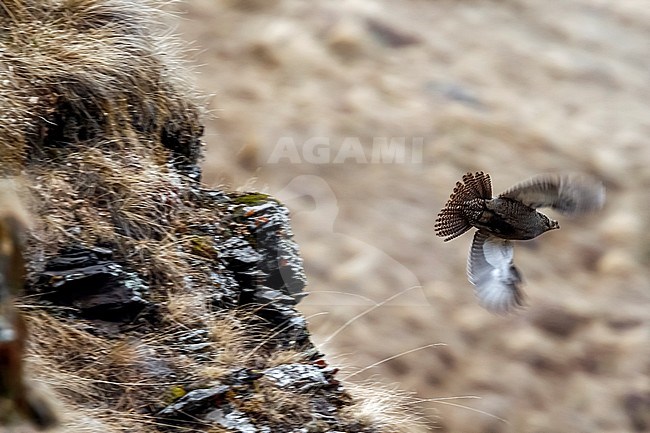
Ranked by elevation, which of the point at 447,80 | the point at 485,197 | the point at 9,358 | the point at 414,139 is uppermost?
the point at 447,80

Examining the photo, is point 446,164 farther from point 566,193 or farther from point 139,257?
point 139,257

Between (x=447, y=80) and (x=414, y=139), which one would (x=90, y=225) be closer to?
(x=414, y=139)

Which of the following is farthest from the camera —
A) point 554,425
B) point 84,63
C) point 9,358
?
point 554,425

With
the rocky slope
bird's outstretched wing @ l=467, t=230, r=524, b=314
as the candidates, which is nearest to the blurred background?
the rocky slope

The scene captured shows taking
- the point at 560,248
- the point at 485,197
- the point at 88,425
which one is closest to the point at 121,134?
the point at 88,425

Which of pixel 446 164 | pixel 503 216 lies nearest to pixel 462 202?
pixel 503 216

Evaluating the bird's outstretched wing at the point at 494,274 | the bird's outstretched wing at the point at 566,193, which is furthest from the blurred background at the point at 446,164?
the bird's outstretched wing at the point at 566,193

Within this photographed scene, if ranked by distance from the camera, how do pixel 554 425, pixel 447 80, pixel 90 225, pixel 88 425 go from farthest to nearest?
pixel 447 80 → pixel 554 425 → pixel 90 225 → pixel 88 425
